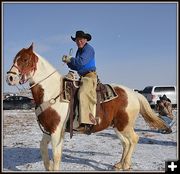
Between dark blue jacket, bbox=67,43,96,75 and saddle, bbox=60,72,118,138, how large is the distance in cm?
18

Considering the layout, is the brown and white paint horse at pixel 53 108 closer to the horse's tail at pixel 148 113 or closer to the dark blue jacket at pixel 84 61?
the dark blue jacket at pixel 84 61

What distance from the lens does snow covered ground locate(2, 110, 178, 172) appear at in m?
6.72

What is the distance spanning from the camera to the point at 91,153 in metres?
7.96

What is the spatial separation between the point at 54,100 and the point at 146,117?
233 centimetres

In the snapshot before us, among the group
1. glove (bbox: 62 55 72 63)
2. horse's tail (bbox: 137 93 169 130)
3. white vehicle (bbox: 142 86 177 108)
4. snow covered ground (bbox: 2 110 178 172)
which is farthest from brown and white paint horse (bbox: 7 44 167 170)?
white vehicle (bbox: 142 86 177 108)

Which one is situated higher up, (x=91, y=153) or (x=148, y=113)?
(x=148, y=113)

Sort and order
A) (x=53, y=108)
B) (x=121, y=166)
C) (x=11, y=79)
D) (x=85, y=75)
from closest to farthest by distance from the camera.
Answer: (x=11, y=79) → (x=53, y=108) → (x=85, y=75) → (x=121, y=166)

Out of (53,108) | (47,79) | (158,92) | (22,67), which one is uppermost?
(22,67)

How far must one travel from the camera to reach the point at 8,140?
32.7ft

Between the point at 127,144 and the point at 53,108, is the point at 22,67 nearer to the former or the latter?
the point at 53,108

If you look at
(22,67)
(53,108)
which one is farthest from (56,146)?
(22,67)

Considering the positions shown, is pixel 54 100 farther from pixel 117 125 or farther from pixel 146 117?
pixel 146 117

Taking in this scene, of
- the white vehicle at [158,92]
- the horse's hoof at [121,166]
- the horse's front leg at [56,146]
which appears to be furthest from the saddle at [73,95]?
the white vehicle at [158,92]

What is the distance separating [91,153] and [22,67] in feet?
10.9
